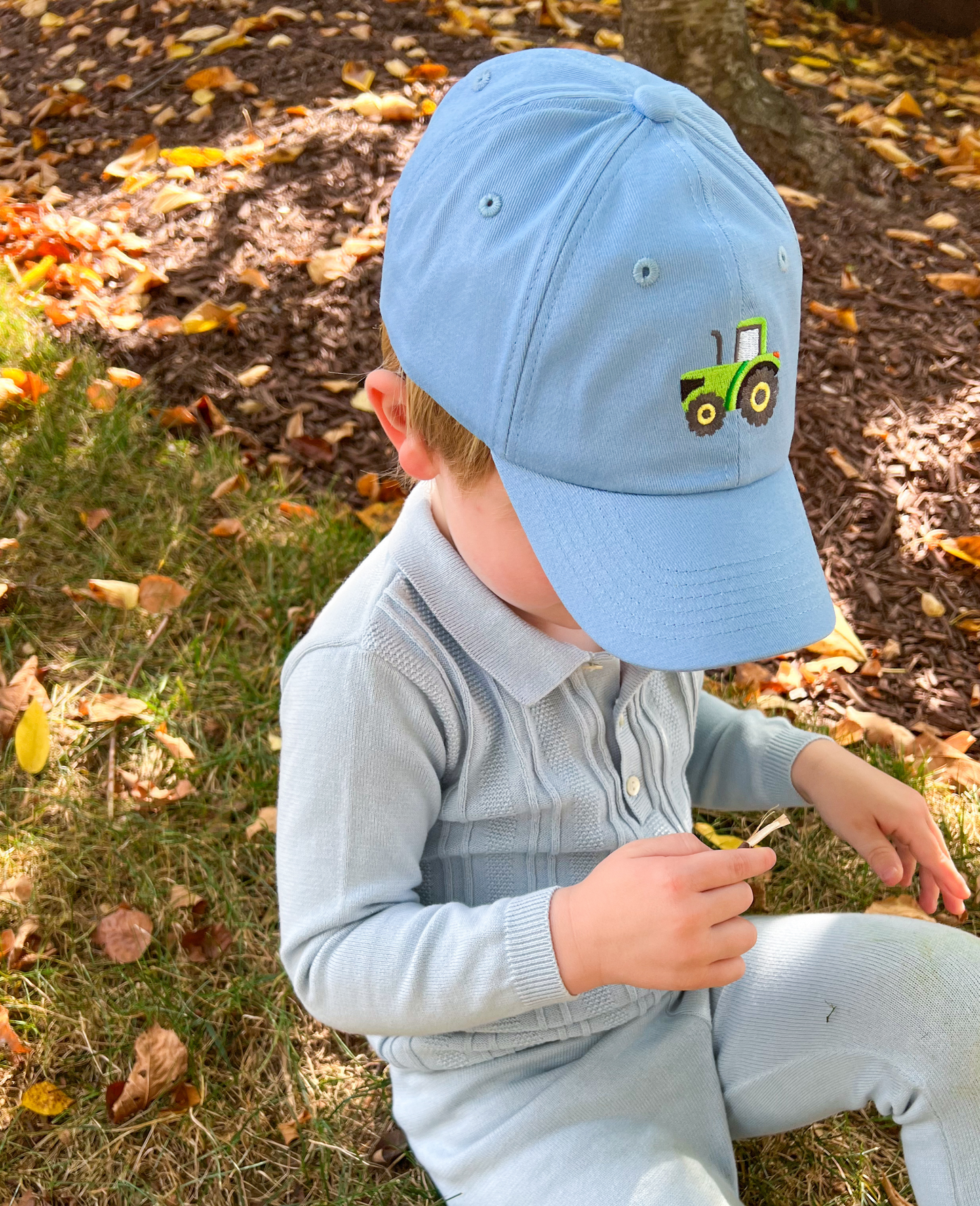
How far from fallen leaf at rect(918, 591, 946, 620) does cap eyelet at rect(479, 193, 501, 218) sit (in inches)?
73.7

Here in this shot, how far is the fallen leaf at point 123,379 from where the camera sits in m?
3.01

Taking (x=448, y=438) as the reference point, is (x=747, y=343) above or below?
above

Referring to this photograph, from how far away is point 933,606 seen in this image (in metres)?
2.62

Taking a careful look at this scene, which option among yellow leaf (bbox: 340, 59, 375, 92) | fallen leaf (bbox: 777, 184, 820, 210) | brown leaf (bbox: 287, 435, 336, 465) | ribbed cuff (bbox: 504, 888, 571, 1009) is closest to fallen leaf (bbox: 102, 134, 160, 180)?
yellow leaf (bbox: 340, 59, 375, 92)

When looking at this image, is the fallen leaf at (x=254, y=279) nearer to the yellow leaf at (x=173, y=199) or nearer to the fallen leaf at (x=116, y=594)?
the yellow leaf at (x=173, y=199)

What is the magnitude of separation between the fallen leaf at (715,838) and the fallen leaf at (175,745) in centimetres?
103

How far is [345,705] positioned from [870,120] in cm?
365

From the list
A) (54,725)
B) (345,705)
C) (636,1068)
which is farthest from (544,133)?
(54,725)

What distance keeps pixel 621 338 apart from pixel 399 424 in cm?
35

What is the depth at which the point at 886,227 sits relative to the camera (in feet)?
11.7

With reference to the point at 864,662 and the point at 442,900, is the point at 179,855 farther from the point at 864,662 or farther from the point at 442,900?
the point at 864,662

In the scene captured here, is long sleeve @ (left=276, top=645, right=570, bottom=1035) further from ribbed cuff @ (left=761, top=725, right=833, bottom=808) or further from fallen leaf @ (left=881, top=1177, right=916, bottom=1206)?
fallen leaf @ (left=881, top=1177, right=916, bottom=1206)

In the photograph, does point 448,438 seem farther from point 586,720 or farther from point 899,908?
point 899,908

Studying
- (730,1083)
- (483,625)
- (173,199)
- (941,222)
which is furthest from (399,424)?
(941,222)
